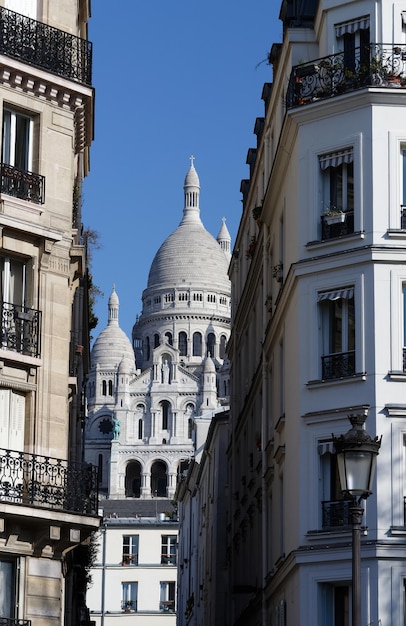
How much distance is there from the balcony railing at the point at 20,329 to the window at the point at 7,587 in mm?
3850

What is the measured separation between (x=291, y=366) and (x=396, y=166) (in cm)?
495

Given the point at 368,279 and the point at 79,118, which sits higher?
the point at 79,118

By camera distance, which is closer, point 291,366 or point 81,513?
point 81,513

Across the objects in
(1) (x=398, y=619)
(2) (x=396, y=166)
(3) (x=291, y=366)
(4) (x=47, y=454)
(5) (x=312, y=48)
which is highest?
(5) (x=312, y=48)

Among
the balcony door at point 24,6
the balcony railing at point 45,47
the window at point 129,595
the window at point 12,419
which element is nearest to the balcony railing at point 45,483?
the window at point 12,419

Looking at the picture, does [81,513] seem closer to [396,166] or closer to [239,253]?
[396,166]

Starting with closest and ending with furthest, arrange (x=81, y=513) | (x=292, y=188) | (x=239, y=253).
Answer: (x=81, y=513)
(x=292, y=188)
(x=239, y=253)

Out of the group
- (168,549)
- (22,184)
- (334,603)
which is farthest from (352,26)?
(168,549)

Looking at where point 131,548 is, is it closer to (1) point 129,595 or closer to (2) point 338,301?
(1) point 129,595

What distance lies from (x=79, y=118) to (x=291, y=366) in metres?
7.14

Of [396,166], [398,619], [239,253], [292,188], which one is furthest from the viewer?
[239,253]

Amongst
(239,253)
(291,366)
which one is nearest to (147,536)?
(239,253)

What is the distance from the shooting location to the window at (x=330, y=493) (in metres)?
32.1

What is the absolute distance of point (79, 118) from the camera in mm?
32250
